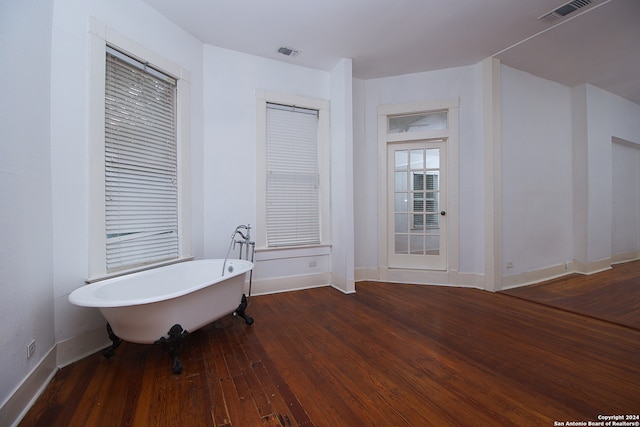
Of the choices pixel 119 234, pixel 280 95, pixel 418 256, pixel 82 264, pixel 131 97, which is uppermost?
pixel 280 95

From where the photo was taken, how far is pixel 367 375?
1602 mm

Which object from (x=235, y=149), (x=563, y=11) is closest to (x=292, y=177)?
(x=235, y=149)

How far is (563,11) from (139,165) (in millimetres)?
4293

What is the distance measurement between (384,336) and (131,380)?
5.99ft

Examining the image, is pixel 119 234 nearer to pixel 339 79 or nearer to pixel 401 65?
pixel 339 79

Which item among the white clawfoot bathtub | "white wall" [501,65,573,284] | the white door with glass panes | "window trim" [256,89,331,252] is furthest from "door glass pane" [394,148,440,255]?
the white clawfoot bathtub

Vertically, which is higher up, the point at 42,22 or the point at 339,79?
the point at 339,79

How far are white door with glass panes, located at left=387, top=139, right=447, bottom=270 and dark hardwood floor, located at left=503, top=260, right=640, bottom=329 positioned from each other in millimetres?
1050

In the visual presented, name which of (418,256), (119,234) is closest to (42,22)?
(119,234)

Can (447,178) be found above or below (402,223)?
above

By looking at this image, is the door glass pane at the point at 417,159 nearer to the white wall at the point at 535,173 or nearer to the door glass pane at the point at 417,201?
the door glass pane at the point at 417,201

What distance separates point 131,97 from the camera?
2225mm

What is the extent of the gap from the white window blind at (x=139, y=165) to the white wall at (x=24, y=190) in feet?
1.29

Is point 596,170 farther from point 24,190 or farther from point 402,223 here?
point 24,190
